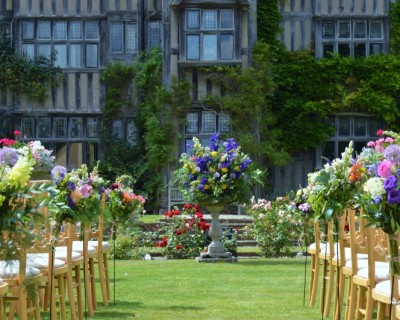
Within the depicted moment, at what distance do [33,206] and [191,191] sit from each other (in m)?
9.31

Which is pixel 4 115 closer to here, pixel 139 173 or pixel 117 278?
pixel 139 173

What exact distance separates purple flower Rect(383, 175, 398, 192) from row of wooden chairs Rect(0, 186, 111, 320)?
1801 mm

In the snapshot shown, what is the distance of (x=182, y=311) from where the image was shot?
8.99m

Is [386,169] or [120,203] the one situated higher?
[386,169]

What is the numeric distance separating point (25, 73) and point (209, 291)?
542 inches

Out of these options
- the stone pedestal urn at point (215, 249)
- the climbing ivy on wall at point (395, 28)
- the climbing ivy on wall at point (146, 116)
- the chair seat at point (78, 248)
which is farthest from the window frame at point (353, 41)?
the chair seat at point (78, 248)

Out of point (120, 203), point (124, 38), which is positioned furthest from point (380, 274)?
point (124, 38)

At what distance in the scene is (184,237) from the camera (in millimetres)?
15828

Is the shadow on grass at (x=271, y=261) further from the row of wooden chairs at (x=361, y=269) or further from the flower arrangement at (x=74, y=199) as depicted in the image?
the flower arrangement at (x=74, y=199)

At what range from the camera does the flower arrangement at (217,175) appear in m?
14.1

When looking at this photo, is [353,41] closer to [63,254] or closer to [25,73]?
[25,73]

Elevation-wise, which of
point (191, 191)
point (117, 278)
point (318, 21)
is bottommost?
point (117, 278)

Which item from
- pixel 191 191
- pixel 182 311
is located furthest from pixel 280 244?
pixel 182 311

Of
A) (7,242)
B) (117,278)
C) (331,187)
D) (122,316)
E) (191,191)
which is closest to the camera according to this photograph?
(7,242)
